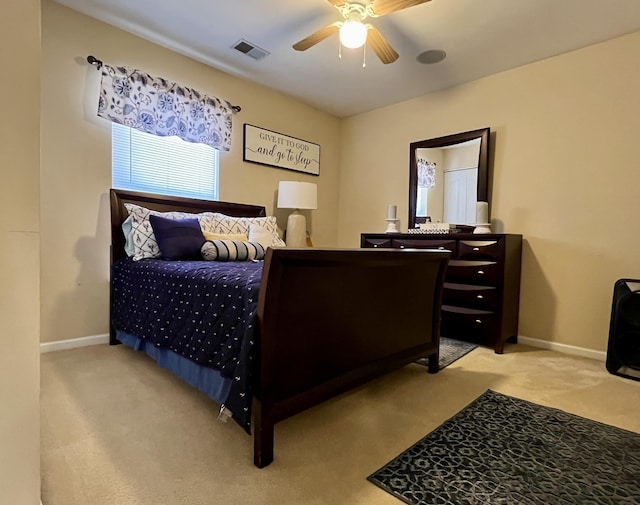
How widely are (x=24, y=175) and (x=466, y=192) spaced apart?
11.4 feet

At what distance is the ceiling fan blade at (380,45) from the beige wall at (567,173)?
1401 mm

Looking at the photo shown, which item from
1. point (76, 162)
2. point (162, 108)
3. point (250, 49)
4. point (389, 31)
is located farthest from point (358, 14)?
point (76, 162)

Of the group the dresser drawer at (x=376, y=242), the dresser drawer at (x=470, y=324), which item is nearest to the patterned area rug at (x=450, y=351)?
the dresser drawer at (x=470, y=324)

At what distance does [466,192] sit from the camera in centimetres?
346

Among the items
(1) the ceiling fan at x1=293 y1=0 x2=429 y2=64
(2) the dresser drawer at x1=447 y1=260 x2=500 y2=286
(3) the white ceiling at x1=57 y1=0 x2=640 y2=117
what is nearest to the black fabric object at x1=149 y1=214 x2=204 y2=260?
(3) the white ceiling at x1=57 y1=0 x2=640 y2=117

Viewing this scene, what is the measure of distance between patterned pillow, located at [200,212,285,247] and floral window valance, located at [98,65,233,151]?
77cm

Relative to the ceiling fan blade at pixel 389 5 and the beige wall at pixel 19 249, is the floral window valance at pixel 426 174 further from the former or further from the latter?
the beige wall at pixel 19 249

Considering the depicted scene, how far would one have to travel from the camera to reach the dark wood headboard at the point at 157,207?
2.71 meters

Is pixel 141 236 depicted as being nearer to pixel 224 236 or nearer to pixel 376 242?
pixel 224 236

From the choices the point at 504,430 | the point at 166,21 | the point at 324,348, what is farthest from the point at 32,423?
the point at 166,21

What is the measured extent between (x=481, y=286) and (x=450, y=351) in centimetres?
62

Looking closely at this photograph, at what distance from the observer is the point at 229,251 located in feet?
8.61

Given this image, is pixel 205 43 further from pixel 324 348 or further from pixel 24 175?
pixel 324 348

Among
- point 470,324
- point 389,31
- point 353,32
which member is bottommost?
point 470,324
